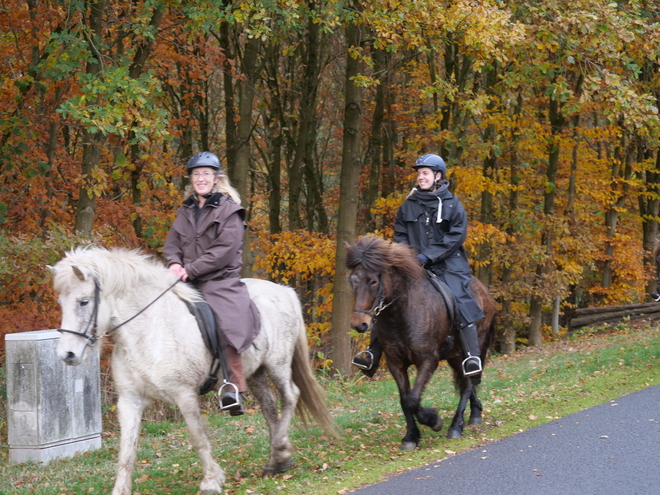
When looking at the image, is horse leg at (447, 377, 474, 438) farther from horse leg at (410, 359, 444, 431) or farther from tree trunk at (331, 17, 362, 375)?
tree trunk at (331, 17, 362, 375)

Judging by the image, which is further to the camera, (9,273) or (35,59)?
(35,59)

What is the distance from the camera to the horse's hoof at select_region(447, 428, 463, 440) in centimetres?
812

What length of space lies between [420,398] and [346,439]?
4.29ft

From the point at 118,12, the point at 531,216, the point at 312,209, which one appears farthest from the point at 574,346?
the point at 118,12

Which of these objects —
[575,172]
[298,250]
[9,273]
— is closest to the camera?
[9,273]

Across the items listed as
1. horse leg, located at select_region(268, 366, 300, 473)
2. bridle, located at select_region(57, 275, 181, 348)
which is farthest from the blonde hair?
horse leg, located at select_region(268, 366, 300, 473)

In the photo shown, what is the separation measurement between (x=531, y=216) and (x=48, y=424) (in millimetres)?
17725

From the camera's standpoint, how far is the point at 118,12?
14.6 m

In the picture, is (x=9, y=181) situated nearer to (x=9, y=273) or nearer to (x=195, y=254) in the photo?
(x=9, y=273)

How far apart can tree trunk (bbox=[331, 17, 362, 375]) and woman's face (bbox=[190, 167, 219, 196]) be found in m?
8.54

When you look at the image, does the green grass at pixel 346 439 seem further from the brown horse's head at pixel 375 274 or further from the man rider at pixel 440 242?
the brown horse's head at pixel 375 274

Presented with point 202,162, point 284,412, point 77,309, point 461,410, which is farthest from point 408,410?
point 77,309

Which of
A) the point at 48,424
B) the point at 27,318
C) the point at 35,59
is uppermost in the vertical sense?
the point at 35,59

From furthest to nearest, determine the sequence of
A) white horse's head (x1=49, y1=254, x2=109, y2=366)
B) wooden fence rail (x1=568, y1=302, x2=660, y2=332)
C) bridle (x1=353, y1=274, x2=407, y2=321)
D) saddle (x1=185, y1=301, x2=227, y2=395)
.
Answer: wooden fence rail (x1=568, y1=302, x2=660, y2=332) < bridle (x1=353, y1=274, x2=407, y2=321) < saddle (x1=185, y1=301, x2=227, y2=395) < white horse's head (x1=49, y1=254, x2=109, y2=366)
